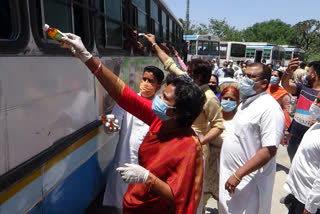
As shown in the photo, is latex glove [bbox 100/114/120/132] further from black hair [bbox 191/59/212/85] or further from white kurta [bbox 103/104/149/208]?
black hair [bbox 191/59/212/85]

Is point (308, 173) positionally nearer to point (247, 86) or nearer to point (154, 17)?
point (247, 86)

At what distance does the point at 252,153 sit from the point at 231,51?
2637cm

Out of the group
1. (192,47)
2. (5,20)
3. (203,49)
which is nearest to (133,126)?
(5,20)

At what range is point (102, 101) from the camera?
2939mm

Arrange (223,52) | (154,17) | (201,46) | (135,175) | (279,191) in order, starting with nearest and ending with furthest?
(135,175) → (279,191) → (154,17) → (201,46) → (223,52)

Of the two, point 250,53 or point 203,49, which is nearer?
point 203,49

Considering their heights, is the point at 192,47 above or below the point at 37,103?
above

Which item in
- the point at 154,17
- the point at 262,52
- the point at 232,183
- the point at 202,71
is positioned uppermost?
the point at 154,17

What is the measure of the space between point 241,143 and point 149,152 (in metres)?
0.97

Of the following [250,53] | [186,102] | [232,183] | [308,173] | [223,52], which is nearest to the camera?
[186,102]

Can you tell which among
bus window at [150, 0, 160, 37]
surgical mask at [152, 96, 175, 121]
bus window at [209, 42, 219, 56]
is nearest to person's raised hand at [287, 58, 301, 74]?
surgical mask at [152, 96, 175, 121]

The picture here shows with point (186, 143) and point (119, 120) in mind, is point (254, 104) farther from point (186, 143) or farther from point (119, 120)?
point (119, 120)

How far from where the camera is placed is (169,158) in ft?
4.77

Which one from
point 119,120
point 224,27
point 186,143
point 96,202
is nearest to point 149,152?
point 186,143
